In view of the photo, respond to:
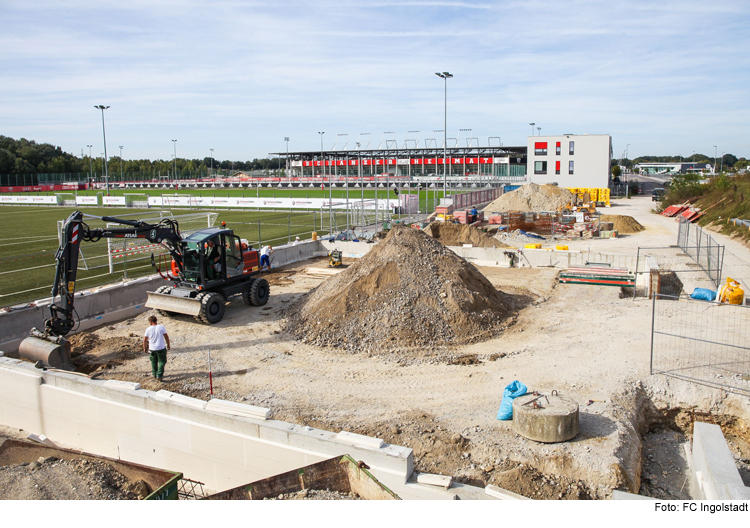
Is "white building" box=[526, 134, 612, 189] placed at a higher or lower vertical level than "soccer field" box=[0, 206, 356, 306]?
higher

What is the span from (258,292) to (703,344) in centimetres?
1312

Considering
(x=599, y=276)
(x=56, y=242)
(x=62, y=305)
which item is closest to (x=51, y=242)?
(x=56, y=242)

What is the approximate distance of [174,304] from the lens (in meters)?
16.2

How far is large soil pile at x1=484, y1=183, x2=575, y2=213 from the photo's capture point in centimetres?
4731

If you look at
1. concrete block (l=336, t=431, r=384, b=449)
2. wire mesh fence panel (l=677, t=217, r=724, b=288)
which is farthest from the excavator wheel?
wire mesh fence panel (l=677, t=217, r=724, b=288)

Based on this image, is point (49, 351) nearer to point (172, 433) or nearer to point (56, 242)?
point (172, 433)

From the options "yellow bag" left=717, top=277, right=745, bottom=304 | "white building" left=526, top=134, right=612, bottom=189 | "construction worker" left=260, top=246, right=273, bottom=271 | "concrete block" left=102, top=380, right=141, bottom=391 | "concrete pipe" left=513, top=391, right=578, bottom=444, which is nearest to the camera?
"concrete pipe" left=513, top=391, right=578, bottom=444

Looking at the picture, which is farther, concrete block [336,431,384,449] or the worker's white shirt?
the worker's white shirt

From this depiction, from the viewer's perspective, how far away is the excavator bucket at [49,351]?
40.6 ft

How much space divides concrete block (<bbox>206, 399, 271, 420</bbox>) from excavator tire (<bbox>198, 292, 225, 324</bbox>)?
22.1 ft

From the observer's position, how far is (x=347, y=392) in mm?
11609

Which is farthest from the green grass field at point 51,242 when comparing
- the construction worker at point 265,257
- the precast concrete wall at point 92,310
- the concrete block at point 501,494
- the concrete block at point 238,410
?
the concrete block at point 501,494

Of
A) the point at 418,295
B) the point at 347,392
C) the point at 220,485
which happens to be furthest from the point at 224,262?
the point at 220,485

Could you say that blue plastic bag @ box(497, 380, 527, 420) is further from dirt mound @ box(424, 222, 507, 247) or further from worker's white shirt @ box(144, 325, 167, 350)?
dirt mound @ box(424, 222, 507, 247)
